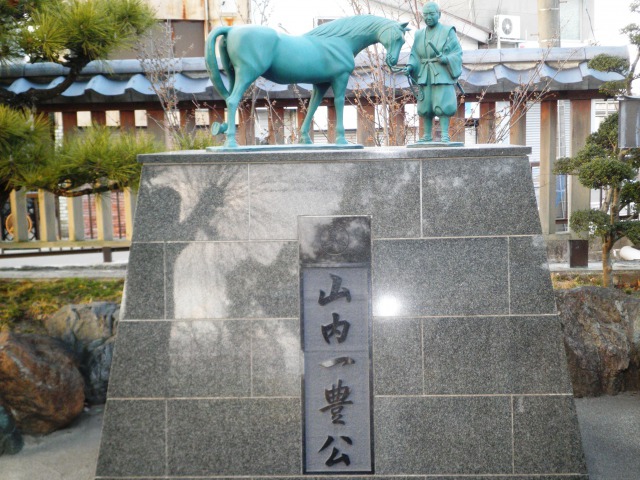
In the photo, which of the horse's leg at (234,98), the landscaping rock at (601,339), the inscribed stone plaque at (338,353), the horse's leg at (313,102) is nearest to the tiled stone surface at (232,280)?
the inscribed stone plaque at (338,353)

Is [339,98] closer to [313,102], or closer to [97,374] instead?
[313,102]

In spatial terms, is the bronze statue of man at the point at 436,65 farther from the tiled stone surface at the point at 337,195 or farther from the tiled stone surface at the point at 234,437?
the tiled stone surface at the point at 234,437

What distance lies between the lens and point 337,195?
4660 millimetres

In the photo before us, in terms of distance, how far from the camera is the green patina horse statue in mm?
4730

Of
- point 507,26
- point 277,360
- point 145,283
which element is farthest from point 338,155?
point 507,26

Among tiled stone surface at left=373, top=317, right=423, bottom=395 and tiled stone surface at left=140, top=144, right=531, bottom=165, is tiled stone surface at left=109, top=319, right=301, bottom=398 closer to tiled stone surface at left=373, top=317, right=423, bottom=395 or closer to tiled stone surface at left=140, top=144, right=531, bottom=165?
tiled stone surface at left=373, top=317, right=423, bottom=395

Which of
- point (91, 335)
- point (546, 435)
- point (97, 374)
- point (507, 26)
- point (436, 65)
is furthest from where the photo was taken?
point (507, 26)

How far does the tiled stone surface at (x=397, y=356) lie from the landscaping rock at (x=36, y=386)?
2893 mm

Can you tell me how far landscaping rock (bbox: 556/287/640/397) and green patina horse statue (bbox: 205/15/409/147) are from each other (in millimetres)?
3322

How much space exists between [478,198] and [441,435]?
5.02 ft

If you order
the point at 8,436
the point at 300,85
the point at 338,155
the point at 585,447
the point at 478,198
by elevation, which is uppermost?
the point at 300,85

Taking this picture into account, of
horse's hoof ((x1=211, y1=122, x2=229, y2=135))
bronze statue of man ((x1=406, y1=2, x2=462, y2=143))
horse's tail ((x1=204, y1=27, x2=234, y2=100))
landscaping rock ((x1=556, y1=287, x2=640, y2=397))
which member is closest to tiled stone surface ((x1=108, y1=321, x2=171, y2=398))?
horse's hoof ((x1=211, y1=122, x2=229, y2=135))

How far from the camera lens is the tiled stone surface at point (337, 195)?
15.3ft

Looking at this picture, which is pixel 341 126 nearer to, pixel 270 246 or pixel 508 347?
pixel 270 246
